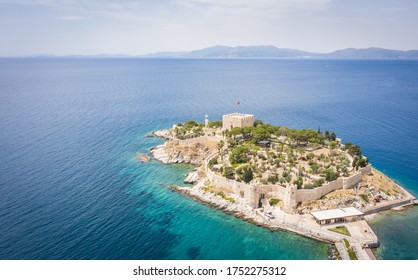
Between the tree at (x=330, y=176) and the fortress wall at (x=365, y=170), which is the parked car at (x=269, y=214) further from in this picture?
the fortress wall at (x=365, y=170)

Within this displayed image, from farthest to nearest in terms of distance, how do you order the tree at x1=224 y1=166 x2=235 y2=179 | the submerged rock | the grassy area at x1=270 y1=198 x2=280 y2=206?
the submerged rock < the tree at x1=224 y1=166 x2=235 y2=179 < the grassy area at x1=270 y1=198 x2=280 y2=206

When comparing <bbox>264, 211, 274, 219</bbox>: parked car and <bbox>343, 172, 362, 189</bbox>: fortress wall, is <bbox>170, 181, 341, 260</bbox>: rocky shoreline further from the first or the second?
<bbox>343, 172, 362, 189</bbox>: fortress wall

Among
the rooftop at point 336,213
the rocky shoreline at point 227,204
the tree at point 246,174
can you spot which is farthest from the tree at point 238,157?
the rooftop at point 336,213

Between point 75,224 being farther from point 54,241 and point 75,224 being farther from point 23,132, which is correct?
point 23,132

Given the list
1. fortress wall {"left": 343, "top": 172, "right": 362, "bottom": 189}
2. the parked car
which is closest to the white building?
fortress wall {"left": 343, "top": 172, "right": 362, "bottom": 189}

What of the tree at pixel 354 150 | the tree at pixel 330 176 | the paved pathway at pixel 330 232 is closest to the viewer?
the paved pathway at pixel 330 232

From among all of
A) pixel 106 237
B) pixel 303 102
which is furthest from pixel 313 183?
pixel 303 102

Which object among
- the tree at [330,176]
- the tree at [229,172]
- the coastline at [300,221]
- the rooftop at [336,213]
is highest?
the tree at [330,176]
